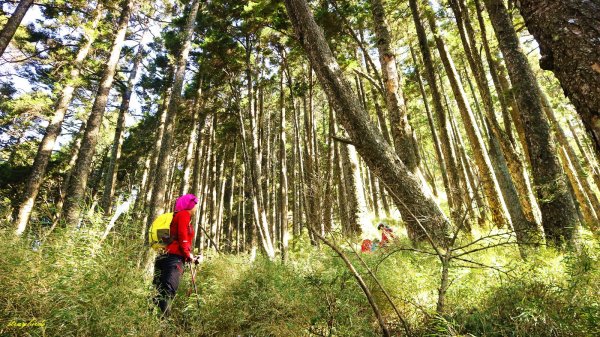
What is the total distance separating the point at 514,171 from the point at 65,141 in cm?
2997

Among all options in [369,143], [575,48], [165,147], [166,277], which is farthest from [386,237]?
[165,147]

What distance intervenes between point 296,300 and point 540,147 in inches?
161

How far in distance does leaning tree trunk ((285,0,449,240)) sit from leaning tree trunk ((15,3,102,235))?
8892 mm

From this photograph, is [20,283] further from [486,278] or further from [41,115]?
[41,115]

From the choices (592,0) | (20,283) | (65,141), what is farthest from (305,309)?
(65,141)

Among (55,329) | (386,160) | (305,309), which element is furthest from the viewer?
(386,160)

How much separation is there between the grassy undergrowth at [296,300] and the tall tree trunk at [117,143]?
406 inches

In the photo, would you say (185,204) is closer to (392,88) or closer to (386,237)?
(386,237)

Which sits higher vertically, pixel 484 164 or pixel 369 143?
pixel 484 164

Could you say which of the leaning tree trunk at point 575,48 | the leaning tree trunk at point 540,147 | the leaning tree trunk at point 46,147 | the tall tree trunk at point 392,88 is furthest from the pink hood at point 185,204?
the leaning tree trunk at point 46,147

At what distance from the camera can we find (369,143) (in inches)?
162

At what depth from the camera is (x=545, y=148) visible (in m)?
4.33

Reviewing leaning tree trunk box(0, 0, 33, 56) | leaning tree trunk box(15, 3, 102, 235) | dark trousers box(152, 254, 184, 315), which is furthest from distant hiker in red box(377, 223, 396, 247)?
leaning tree trunk box(0, 0, 33, 56)

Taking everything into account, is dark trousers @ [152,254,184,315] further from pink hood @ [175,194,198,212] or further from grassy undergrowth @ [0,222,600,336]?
pink hood @ [175,194,198,212]
